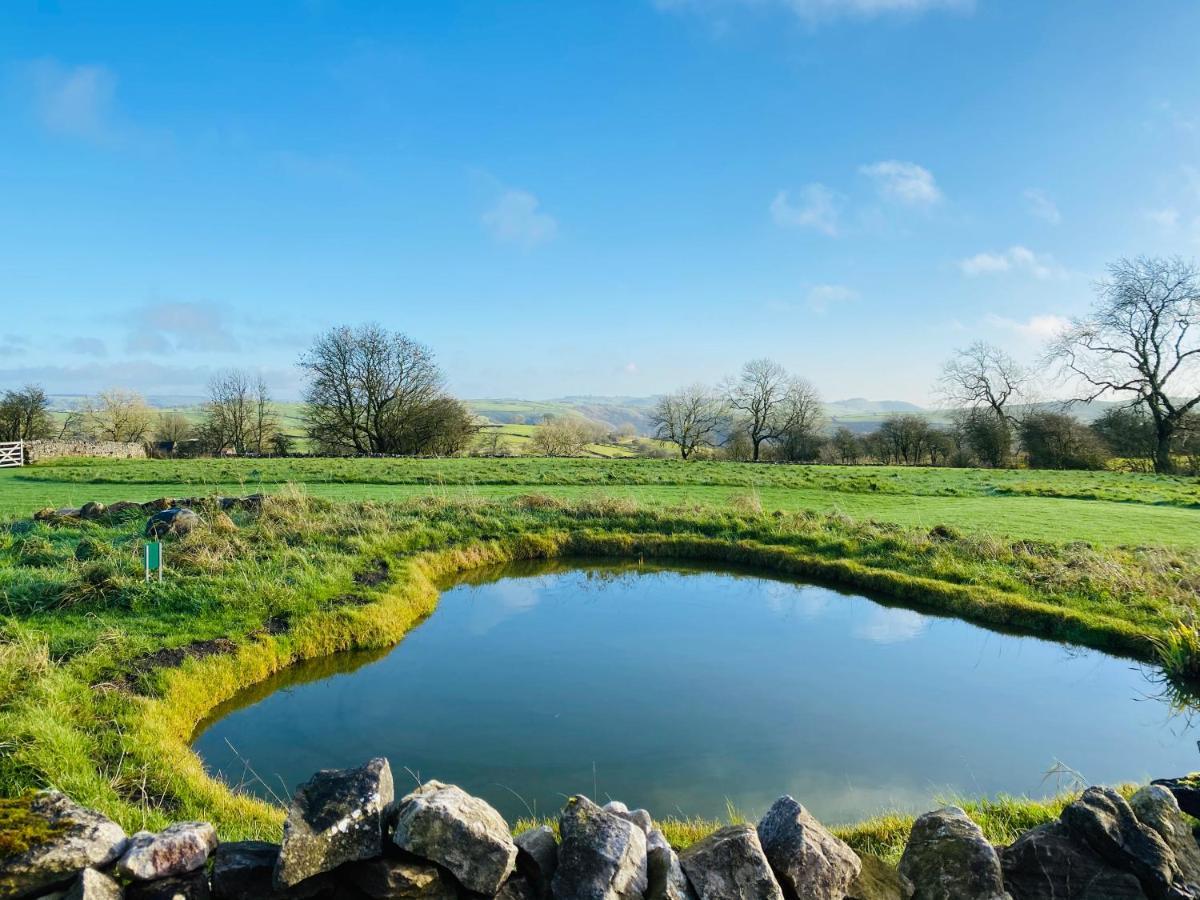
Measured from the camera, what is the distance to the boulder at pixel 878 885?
3.61 metres

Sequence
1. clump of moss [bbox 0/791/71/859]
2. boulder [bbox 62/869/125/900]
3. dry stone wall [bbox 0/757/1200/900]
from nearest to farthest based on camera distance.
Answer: boulder [bbox 62/869/125/900] < clump of moss [bbox 0/791/71/859] < dry stone wall [bbox 0/757/1200/900]

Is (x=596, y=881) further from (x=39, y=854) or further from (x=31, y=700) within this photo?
(x=31, y=700)

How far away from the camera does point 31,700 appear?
6645 mm

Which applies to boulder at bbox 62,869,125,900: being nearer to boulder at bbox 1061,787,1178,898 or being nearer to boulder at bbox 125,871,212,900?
boulder at bbox 125,871,212,900

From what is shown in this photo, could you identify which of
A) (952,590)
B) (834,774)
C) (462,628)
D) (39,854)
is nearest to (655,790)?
(834,774)

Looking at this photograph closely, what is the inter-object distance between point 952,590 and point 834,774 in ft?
26.2

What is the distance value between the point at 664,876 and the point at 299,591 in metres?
9.53

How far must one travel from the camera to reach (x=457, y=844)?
11.2 feet

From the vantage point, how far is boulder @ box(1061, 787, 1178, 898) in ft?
11.7

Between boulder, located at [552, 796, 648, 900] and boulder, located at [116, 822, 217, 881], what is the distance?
1908mm

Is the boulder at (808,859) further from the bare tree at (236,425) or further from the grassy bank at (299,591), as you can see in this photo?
the bare tree at (236,425)

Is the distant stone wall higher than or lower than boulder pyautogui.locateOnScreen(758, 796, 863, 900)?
higher

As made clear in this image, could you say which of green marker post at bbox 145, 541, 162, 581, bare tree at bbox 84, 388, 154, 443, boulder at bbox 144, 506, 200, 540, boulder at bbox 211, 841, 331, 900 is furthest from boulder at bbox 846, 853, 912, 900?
bare tree at bbox 84, 388, 154, 443

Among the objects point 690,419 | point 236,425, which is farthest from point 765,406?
point 236,425
